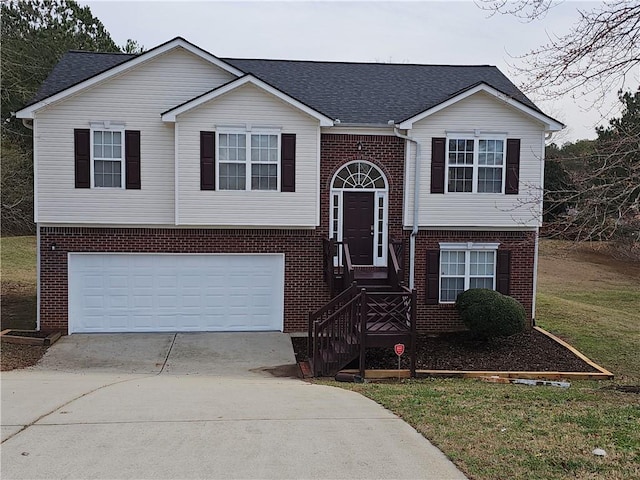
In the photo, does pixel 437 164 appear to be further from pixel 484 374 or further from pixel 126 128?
pixel 126 128

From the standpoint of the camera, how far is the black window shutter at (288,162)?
14266 mm

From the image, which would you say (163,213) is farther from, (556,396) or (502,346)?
(556,396)

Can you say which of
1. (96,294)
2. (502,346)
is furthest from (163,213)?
(502,346)

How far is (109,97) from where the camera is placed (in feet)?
46.1

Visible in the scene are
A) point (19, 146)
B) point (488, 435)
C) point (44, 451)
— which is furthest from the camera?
point (19, 146)

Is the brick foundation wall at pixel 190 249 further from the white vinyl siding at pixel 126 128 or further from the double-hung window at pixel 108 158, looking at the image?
the double-hung window at pixel 108 158

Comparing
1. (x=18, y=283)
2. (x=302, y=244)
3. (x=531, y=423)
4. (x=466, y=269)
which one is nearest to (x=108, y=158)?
(x=302, y=244)

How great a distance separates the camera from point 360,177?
15320 mm

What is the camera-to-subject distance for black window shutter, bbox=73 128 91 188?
13914mm

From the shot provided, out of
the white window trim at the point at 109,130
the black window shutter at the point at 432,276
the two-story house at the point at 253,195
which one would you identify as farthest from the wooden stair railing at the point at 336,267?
the white window trim at the point at 109,130

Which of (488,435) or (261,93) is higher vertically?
(261,93)

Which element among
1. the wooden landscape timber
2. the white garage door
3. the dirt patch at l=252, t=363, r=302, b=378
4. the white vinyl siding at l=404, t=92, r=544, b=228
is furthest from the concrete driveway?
the white vinyl siding at l=404, t=92, r=544, b=228

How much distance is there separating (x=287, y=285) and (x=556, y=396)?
7783 millimetres

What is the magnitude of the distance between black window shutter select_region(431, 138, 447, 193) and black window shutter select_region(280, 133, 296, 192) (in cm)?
351
